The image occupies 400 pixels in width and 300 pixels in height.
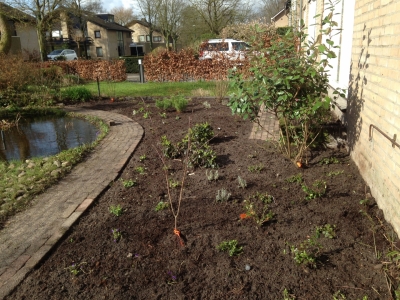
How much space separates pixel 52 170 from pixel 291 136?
3654 millimetres

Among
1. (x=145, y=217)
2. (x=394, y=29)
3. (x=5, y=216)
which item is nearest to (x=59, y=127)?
(x=5, y=216)

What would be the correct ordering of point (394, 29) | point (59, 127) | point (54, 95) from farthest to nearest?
1. point (54, 95)
2. point (59, 127)
3. point (394, 29)

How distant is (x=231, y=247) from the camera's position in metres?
2.90

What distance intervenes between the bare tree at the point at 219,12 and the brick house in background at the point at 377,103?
28203mm

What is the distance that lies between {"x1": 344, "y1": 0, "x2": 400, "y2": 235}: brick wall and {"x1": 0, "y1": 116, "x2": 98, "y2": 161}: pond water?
5.16 meters

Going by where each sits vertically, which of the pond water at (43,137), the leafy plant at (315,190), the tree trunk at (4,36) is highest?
the tree trunk at (4,36)

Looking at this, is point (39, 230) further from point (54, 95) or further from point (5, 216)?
point (54, 95)

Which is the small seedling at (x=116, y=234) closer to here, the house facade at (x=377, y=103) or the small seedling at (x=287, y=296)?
the small seedling at (x=287, y=296)

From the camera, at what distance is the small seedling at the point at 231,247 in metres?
2.86

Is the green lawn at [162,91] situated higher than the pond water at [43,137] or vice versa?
the green lawn at [162,91]

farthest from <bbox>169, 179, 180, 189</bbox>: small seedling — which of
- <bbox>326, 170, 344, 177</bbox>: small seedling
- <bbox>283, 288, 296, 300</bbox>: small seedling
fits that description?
<bbox>283, 288, 296, 300</bbox>: small seedling

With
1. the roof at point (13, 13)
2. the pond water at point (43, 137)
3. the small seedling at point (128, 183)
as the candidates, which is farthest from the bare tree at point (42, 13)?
the small seedling at point (128, 183)

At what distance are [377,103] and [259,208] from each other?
1.69 m

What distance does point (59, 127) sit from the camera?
852 cm
